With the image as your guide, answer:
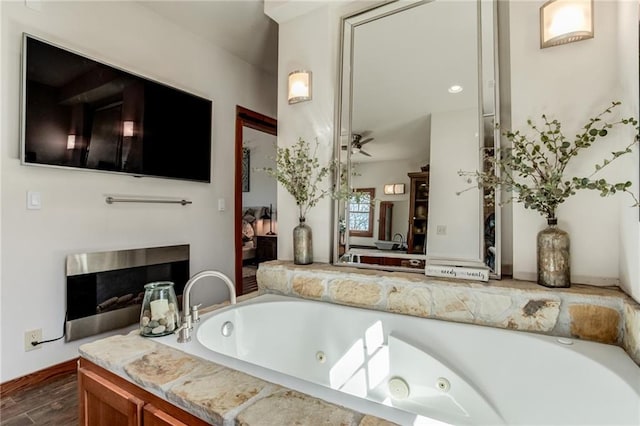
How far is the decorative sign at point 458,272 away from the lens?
5.04 ft

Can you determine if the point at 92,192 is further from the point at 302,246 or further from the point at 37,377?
the point at 302,246

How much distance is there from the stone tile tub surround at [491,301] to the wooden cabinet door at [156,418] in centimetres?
103

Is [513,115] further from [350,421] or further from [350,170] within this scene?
[350,421]

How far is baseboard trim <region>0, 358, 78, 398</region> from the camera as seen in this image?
71.2 inches

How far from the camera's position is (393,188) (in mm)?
1931

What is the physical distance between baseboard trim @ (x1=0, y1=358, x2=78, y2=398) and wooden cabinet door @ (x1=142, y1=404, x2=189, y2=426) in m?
1.51

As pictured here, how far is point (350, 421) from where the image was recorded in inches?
29.9

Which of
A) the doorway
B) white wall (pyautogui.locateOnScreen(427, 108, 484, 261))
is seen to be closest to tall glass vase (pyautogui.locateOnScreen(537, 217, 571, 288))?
white wall (pyautogui.locateOnScreen(427, 108, 484, 261))

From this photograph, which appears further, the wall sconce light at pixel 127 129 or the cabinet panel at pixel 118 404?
the wall sconce light at pixel 127 129

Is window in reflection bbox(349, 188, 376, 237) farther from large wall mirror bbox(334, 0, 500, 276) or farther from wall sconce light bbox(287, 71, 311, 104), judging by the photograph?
wall sconce light bbox(287, 71, 311, 104)

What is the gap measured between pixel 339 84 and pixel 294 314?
4.85 ft

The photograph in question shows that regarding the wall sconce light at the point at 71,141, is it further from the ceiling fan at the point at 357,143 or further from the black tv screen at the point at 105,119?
the ceiling fan at the point at 357,143

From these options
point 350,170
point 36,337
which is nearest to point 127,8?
point 350,170

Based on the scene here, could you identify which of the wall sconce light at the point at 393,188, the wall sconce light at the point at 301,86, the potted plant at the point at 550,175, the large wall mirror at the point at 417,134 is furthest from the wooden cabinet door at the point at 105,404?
the wall sconce light at the point at 301,86
